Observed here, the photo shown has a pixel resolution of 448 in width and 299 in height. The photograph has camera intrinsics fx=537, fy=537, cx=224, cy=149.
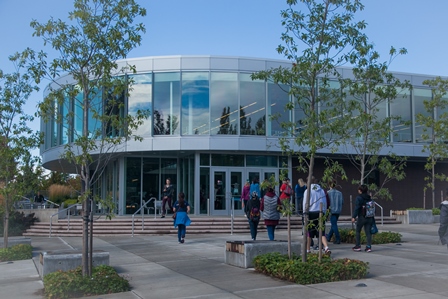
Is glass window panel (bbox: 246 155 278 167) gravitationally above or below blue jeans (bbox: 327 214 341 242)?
above

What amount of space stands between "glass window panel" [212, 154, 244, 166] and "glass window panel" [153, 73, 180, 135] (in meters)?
2.53

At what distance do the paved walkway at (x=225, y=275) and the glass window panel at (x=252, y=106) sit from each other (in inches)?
409

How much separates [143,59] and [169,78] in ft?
5.20

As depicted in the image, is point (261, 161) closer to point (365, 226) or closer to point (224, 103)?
point (224, 103)

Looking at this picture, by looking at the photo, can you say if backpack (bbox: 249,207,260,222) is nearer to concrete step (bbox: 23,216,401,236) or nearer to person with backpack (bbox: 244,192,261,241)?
person with backpack (bbox: 244,192,261,241)

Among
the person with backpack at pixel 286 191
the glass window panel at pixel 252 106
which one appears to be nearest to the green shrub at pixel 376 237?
the person with backpack at pixel 286 191

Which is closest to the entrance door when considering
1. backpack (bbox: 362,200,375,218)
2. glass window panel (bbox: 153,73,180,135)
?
glass window panel (bbox: 153,73,180,135)

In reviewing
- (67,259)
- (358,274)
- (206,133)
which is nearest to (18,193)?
(67,259)

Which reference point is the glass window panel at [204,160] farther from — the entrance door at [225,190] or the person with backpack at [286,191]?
the person with backpack at [286,191]

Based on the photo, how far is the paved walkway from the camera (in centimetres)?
879

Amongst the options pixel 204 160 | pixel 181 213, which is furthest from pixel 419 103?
pixel 181 213

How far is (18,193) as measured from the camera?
14594 millimetres

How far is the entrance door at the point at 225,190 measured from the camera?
26.3 m

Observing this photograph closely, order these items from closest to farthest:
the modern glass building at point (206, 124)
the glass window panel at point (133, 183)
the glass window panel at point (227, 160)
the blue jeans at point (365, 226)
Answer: the blue jeans at point (365, 226), the modern glass building at point (206, 124), the glass window panel at point (227, 160), the glass window panel at point (133, 183)
